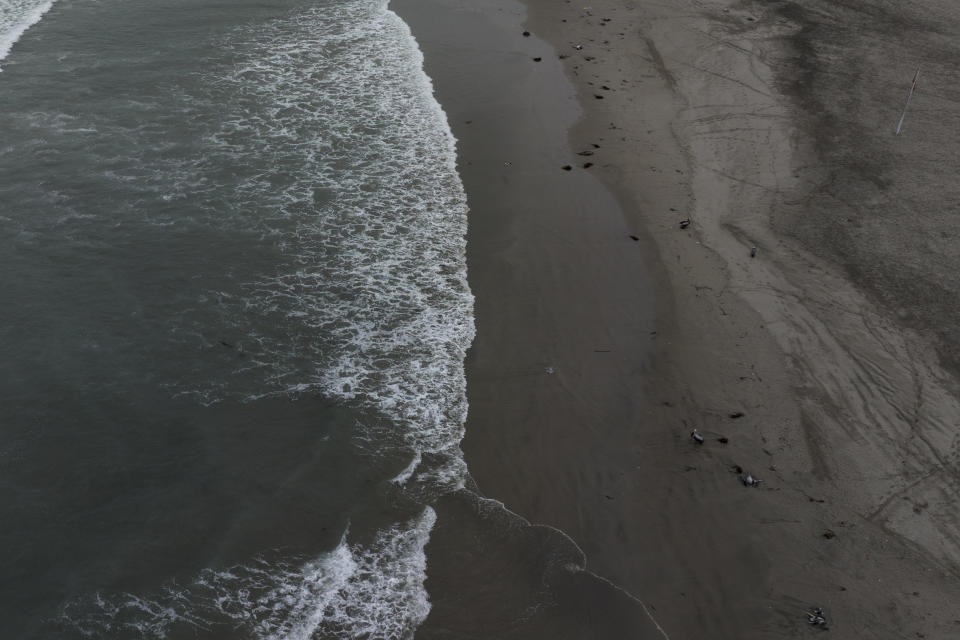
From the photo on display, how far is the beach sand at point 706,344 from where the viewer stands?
9477 millimetres

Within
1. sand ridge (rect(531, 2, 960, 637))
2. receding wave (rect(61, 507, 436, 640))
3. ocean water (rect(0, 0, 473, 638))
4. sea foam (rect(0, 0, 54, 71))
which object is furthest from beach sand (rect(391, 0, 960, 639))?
sea foam (rect(0, 0, 54, 71))

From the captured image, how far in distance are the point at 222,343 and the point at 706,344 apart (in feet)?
26.7

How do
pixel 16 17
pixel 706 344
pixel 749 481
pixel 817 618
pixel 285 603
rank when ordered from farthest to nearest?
pixel 16 17, pixel 706 344, pixel 749 481, pixel 285 603, pixel 817 618

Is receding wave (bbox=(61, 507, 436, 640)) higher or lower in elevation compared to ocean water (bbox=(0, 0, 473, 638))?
lower

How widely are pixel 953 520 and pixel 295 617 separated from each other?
8.68m

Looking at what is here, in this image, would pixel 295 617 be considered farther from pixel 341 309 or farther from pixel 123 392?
pixel 341 309

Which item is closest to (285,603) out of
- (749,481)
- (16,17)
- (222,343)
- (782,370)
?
(222,343)

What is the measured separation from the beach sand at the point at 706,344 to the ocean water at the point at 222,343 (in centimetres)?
78

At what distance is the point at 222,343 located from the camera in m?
12.7

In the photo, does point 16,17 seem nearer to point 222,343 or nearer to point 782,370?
point 222,343

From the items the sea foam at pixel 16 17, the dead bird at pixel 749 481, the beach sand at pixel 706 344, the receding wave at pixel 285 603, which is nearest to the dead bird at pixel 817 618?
the beach sand at pixel 706 344

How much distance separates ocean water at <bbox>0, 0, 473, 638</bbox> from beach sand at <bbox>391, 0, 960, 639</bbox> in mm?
783

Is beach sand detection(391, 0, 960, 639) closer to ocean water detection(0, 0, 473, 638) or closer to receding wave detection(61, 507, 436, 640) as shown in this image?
receding wave detection(61, 507, 436, 640)

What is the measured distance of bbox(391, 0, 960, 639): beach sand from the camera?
31.1 ft
